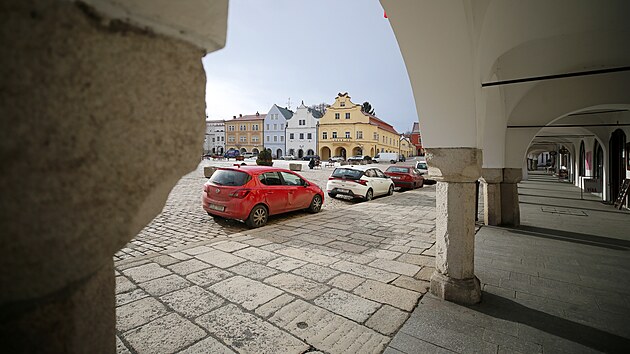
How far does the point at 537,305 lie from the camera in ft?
10.6

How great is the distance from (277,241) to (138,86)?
5028mm

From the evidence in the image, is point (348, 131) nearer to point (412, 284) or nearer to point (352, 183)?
point (352, 183)

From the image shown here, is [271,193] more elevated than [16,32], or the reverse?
[16,32]

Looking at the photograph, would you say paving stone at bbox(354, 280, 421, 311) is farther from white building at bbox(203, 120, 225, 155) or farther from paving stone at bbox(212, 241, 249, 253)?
white building at bbox(203, 120, 225, 155)

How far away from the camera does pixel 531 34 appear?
4836mm

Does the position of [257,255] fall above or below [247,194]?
below

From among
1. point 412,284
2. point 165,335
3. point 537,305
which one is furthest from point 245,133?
point 537,305

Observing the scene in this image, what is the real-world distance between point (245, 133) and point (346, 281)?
60.7 meters

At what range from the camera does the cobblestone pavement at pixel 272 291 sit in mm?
2564

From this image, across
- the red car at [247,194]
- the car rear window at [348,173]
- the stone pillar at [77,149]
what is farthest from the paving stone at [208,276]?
the car rear window at [348,173]

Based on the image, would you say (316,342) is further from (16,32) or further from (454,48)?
(454,48)

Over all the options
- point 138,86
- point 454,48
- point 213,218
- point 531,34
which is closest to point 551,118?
point 531,34

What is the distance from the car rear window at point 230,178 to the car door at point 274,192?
401 millimetres

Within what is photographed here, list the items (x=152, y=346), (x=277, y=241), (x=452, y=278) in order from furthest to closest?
1. (x=277, y=241)
2. (x=452, y=278)
3. (x=152, y=346)
